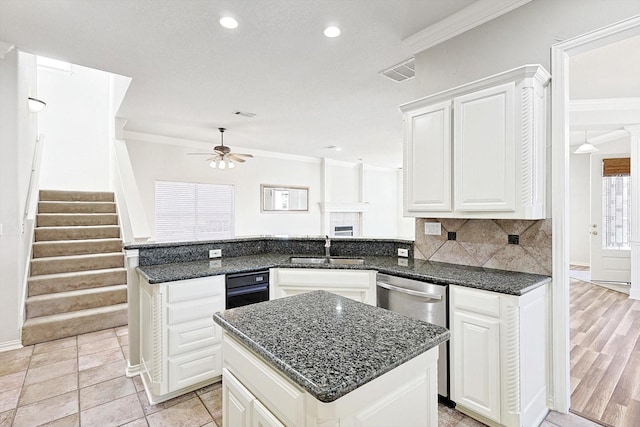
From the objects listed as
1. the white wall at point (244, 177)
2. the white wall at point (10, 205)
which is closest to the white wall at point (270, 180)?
the white wall at point (244, 177)

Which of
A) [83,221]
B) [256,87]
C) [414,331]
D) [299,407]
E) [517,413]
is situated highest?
[256,87]

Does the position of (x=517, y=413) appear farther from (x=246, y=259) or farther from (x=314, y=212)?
(x=314, y=212)

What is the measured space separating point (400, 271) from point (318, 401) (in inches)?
64.7

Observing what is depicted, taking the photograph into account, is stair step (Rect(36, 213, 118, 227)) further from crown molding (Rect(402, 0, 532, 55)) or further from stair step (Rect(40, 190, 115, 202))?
crown molding (Rect(402, 0, 532, 55))

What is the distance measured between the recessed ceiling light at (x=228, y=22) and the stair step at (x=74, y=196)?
4439mm

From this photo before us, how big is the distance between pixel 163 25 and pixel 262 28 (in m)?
0.76

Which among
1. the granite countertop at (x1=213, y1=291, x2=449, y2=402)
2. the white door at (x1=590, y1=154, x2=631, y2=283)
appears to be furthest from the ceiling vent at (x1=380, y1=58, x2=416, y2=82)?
the white door at (x1=590, y1=154, x2=631, y2=283)

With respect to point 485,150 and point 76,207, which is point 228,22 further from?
point 76,207

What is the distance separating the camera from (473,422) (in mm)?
2016

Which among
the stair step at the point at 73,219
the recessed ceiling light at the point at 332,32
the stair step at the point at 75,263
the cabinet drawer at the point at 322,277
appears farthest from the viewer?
the stair step at the point at 73,219

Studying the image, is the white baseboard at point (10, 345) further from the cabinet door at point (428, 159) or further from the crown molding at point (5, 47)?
the cabinet door at point (428, 159)

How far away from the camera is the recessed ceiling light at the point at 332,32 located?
2.49 metres

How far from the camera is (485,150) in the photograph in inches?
83.4

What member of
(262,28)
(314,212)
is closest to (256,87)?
(262,28)
